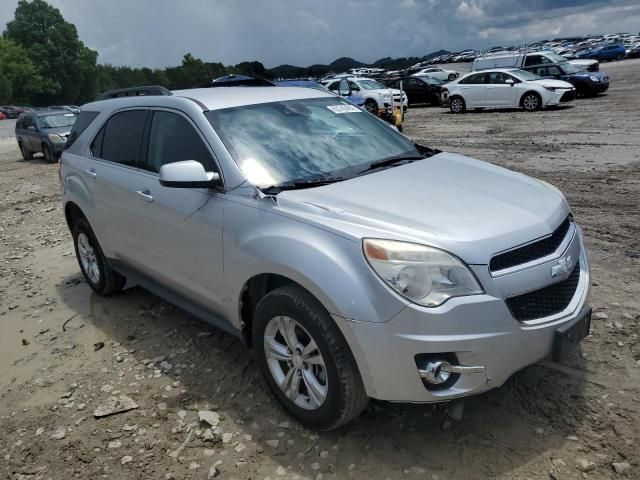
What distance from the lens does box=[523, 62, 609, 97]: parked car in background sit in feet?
70.3

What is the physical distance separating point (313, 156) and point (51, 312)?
3.23 meters

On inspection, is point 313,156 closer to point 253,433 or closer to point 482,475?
point 253,433

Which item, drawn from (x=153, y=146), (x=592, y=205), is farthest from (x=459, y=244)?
(x=592, y=205)

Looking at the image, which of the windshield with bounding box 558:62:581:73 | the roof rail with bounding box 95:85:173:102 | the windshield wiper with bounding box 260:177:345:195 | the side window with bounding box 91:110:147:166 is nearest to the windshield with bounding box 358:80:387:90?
the windshield with bounding box 558:62:581:73

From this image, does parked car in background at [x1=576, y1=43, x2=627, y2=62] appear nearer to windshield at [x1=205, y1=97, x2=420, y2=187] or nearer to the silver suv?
windshield at [x1=205, y1=97, x2=420, y2=187]

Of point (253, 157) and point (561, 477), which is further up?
point (253, 157)

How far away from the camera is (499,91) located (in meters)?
19.7

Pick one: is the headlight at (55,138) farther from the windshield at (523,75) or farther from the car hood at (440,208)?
the car hood at (440,208)

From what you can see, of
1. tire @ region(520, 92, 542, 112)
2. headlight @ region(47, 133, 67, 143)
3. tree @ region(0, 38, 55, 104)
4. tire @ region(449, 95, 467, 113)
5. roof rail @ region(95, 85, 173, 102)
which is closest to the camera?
roof rail @ region(95, 85, 173, 102)

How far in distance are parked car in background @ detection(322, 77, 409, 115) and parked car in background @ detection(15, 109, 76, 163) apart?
30.9 feet

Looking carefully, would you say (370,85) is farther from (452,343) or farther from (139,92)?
(452,343)

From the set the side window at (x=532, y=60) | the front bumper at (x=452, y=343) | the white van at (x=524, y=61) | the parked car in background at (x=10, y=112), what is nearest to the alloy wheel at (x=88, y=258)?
the front bumper at (x=452, y=343)

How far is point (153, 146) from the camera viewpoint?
13.2 feet

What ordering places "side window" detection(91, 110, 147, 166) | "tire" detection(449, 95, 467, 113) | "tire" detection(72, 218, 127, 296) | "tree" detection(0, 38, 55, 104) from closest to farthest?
"side window" detection(91, 110, 147, 166), "tire" detection(72, 218, 127, 296), "tire" detection(449, 95, 467, 113), "tree" detection(0, 38, 55, 104)
